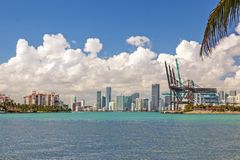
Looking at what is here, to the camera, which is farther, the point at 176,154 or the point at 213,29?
the point at 176,154

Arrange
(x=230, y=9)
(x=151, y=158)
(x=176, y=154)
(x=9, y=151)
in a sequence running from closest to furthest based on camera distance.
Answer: (x=230, y=9) < (x=151, y=158) < (x=176, y=154) < (x=9, y=151)

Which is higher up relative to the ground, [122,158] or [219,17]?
[219,17]

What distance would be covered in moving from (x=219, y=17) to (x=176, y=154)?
3918 centimetres

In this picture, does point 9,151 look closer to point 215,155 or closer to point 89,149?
point 89,149

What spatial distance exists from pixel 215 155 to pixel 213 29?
39.0m

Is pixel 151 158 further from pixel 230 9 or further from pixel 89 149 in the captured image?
pixel 230 9

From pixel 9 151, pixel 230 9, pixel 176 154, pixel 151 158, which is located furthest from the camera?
pixel 9 151

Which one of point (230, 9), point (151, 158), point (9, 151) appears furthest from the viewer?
point (9, 151)

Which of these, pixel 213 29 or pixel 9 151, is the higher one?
pixel 213 29

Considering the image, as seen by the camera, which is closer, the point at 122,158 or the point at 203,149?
the point at 122,158

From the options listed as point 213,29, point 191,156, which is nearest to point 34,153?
point 191,156

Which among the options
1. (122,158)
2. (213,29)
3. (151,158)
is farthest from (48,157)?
(213,29)

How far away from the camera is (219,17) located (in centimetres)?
539

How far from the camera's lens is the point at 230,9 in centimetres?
535
